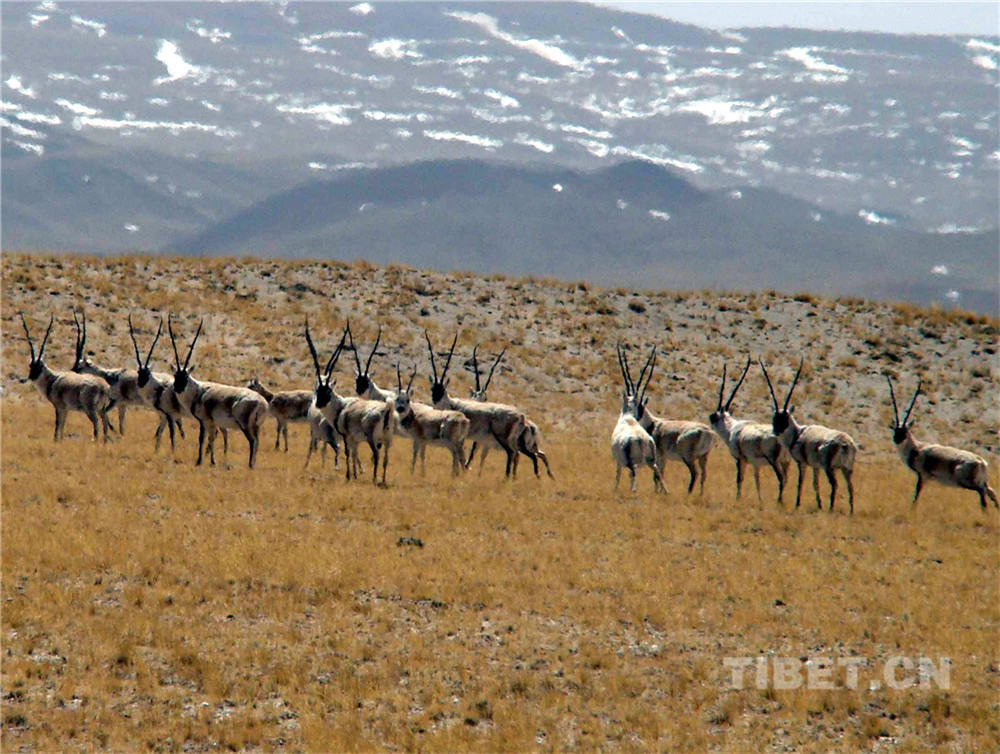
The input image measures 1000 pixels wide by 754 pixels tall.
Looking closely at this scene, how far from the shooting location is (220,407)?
26.9 meters

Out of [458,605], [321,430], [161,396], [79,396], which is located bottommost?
[458,605]

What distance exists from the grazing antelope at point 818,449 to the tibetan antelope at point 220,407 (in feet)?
34.8

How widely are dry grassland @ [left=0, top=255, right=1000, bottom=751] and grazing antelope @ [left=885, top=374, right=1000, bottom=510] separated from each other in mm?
650

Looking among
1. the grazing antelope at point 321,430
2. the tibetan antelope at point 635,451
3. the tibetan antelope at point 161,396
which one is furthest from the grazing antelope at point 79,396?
the tibetan antelope at point 635,451

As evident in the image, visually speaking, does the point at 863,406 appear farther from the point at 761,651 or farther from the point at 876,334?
the point at 761,651

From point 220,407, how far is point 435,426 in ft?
15.0

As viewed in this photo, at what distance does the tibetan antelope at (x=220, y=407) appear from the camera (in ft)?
86.6

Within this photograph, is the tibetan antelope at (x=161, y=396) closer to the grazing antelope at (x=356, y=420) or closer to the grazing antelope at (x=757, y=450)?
the grazing antelope at (x=356, y=420)

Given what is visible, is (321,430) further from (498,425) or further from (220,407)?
(498,425)

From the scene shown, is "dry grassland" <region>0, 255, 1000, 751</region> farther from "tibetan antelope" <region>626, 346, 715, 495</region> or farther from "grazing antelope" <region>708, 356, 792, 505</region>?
"grazing antelope" <region>708, 356, 792, 505</region>

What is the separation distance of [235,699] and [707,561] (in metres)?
8.19

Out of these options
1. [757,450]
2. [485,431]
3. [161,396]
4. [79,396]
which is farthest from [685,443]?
[79,396]

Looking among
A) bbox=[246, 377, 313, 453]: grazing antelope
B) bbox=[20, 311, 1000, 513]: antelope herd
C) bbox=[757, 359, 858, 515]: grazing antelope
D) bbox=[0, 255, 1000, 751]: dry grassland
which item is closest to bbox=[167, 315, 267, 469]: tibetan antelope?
bbox=[20, 311, 1000, 513]: antelope herd

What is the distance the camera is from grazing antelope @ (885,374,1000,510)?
25.3m
